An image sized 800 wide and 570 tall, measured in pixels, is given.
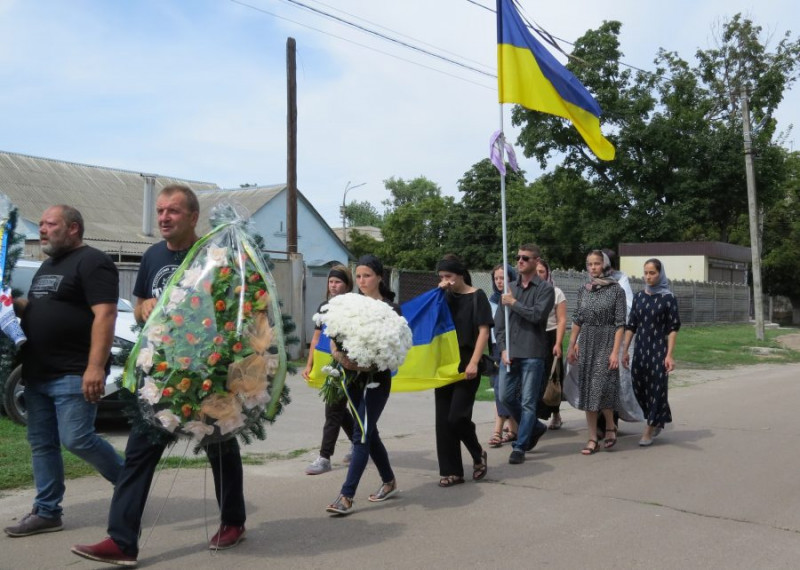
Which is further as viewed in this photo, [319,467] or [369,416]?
[319,467]

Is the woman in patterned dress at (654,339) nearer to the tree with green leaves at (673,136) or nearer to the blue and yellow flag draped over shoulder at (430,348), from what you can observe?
the blue and yellow flag draped over shoulder at (430,348)

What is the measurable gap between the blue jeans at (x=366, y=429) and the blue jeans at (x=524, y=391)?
2.00 meters

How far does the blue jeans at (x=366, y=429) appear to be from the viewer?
17.9ft

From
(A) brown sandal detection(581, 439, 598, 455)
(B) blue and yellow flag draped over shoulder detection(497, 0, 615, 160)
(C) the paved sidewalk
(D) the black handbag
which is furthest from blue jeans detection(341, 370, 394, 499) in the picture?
(B) blue and yellow flag draped over shoulder detection(497, 0, 615, 160)

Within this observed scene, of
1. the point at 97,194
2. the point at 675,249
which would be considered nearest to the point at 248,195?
the point at 97,194

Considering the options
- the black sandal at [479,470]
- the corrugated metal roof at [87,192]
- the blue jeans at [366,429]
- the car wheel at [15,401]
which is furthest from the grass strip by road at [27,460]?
the corrugated metal roof at [87,192]

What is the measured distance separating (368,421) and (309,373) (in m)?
1.47

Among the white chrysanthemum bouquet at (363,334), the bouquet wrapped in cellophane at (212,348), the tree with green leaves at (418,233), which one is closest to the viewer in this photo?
the bouquet wrapped in cellophane at (212,348)

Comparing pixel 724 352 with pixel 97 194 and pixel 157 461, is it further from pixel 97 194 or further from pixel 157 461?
pixel 97 194

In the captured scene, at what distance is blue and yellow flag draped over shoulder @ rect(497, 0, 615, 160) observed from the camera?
27.5 feet

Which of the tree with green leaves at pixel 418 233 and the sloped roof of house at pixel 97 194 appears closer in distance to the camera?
the sloped roof of house at pixel 97 194

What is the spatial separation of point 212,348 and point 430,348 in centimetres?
272

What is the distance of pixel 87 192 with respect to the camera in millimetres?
33062

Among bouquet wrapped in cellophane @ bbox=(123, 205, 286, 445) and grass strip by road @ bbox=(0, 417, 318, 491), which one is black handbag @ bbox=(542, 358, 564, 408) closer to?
grass strip by road @ bbox=(0, 417, 318, 491)
